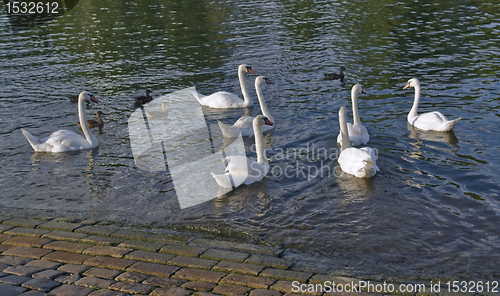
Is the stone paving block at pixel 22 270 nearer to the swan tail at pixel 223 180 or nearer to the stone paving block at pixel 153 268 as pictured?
the stone paving block at pixel 153 268

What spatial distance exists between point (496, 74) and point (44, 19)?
26184 mm

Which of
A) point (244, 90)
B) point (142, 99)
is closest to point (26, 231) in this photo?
point (142, 99)

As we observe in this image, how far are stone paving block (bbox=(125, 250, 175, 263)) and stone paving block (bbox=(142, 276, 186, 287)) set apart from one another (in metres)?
0.43

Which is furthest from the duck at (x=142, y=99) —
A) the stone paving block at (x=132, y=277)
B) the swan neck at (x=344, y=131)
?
the stone paving block at (x=132, y=277)

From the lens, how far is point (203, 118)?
13.6 m

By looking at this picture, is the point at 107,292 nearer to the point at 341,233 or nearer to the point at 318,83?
the point at 341,233

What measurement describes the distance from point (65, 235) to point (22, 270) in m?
1.02

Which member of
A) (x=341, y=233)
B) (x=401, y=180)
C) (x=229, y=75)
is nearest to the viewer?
(x=341, y=233)

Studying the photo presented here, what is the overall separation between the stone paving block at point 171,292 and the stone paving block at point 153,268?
339 millimetres

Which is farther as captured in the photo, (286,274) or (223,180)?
(223,180)

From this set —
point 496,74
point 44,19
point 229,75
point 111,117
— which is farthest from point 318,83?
point 44,19

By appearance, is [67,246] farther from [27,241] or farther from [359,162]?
[359,162]

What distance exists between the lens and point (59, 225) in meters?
7.43

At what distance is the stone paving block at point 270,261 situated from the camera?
237 inches
